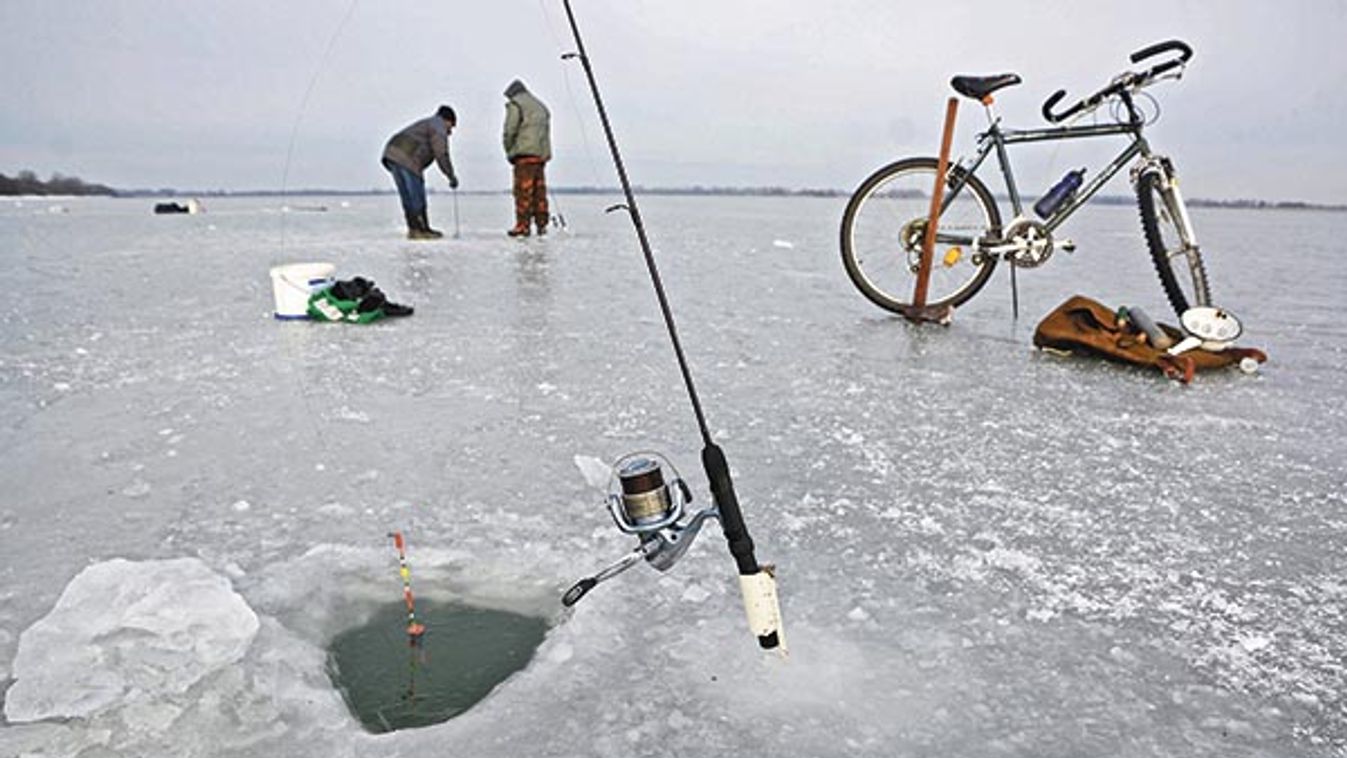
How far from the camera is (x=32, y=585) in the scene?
183cm

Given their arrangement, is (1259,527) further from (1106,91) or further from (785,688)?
(1106,91)

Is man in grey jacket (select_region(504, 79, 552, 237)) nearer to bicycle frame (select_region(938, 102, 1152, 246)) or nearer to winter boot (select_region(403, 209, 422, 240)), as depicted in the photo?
winter boot (select_region(403, 209, 422, 240))

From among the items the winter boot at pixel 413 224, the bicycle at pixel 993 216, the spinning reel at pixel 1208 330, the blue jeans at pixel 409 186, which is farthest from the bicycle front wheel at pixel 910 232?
the winter boot at pixel 413 224

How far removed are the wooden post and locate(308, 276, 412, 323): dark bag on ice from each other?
320cm

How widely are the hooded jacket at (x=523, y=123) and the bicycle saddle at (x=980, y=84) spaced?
6894mm

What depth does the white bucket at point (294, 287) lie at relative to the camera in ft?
16.0

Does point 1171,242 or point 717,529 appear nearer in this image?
point 717,529

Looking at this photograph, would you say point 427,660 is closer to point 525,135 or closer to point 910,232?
point 910,232

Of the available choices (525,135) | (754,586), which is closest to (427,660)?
(754,586)

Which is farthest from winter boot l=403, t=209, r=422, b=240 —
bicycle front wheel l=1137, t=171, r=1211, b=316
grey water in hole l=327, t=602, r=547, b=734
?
grey water in hole l=327, t=602, r=547, b=734

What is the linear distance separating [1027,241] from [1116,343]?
0.93 meters

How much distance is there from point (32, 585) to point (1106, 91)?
5201 millimetres

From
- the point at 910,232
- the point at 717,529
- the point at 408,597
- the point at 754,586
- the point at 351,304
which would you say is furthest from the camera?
the point at 910,232

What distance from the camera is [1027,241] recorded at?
15.9ft
